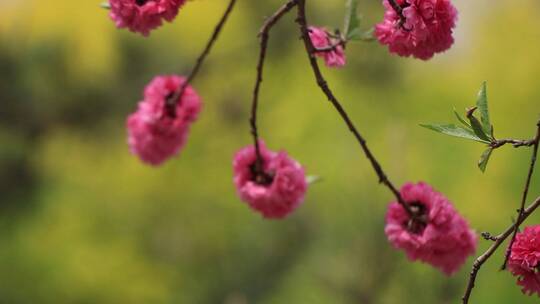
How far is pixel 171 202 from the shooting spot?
439cm

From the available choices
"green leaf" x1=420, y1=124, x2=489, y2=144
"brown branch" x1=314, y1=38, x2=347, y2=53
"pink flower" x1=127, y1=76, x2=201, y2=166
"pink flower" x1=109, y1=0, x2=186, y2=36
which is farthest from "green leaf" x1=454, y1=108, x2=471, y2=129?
"pink flower" x1=127, y1=76, x2=201, y2=166

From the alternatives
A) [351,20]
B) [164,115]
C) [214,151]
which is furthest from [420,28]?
[214,151]

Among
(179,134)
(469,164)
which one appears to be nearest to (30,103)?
(469,164)

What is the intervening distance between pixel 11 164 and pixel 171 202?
935 millimetres

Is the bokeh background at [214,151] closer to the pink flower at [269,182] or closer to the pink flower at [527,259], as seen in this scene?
the pink flower at [269,182]

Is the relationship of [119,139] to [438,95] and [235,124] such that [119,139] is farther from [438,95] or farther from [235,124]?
[438,95]

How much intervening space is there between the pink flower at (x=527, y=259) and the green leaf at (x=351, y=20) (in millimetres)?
269

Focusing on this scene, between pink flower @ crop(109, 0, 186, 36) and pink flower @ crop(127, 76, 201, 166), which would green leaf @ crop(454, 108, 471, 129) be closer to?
pink flower @ crop(109, 0, 186, 36)

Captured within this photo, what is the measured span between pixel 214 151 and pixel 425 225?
12.4 feet

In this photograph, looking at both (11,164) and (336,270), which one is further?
(11,164)

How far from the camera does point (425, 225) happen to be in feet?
2.93

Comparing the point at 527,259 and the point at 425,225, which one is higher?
the point at 425,225

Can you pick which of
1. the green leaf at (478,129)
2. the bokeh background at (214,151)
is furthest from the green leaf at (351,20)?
the bokeh background at (214,151)

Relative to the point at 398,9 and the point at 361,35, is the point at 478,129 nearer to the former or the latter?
→ the point at 398,9
